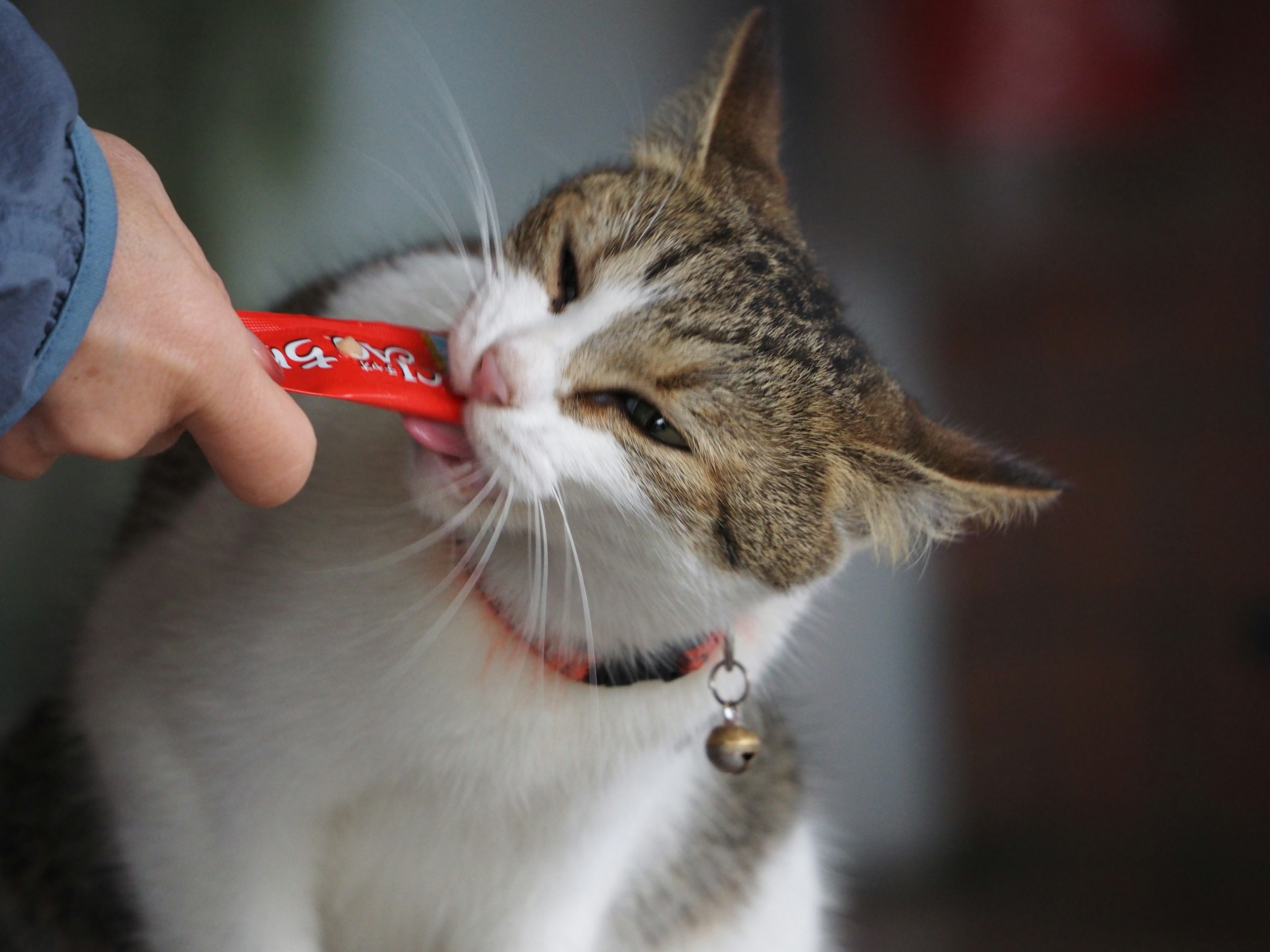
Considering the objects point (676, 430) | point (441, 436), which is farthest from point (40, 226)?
point (676, 430)

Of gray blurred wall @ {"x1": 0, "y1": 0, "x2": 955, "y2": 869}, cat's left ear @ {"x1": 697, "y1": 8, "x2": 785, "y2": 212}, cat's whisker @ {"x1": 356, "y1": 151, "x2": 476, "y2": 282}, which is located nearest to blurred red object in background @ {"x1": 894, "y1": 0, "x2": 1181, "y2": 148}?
gray blurred wall @ {"x1": 0, "y1": 0, "x2": 955, "y2": 869}

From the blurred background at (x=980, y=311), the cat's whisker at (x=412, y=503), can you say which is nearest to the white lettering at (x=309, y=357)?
the cat's whisker at (x=412, y=503)

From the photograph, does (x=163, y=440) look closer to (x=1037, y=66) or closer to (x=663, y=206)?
(x=663, y=206)

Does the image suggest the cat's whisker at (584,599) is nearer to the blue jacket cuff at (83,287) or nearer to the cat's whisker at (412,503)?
the cat's whisker at (412,503)

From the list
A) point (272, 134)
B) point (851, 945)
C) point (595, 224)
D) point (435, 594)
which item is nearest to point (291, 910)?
point (435, 594)

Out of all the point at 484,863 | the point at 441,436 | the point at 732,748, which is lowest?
the point at 484,863
